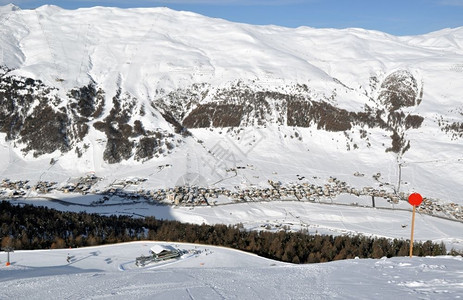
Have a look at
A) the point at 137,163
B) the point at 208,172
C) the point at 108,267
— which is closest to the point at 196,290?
the point at 108,267

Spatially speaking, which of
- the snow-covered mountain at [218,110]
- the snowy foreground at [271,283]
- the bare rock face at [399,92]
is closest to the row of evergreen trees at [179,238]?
the snowy foreground at [271,283]

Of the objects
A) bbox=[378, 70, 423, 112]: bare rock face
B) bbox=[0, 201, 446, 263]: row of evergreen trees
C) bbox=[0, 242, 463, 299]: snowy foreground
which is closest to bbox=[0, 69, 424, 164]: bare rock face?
bbox=[378, 70, 423, 112]: bare rock face

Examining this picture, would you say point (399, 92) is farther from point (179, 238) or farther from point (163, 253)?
point (163, 253)

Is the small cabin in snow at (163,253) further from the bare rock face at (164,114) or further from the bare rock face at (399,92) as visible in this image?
the bare rock face at (399,92)

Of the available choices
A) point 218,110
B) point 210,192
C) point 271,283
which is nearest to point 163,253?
point 271,283

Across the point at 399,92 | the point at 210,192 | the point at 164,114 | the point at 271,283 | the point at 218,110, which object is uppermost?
the point at 399,92

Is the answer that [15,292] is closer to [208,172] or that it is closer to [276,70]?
[208,172]

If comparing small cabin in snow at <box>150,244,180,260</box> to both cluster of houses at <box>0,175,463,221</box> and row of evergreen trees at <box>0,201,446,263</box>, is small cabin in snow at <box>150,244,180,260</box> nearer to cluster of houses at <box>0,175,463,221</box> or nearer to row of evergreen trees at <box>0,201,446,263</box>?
row of evergreen trees at <box>0,201,446,263</box>
